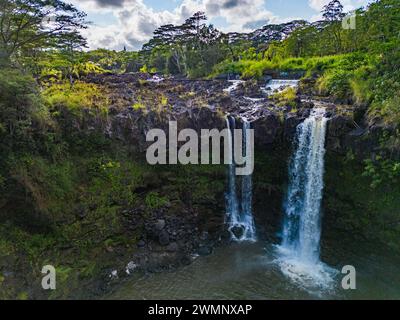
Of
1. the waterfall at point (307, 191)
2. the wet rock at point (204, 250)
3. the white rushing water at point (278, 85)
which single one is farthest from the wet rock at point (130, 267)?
the white rushing water at point (278, 85)

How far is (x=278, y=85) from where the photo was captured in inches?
923

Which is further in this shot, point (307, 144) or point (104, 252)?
point (307, 144)

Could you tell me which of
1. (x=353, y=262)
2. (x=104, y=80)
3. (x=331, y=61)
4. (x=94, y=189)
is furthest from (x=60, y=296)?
(x=331, y=61)

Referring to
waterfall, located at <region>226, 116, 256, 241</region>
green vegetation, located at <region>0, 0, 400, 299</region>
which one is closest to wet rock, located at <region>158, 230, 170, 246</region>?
green vegetation, located at <region>0, 0, 400, 299</region>

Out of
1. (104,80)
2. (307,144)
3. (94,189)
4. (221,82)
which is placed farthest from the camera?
(221,82)

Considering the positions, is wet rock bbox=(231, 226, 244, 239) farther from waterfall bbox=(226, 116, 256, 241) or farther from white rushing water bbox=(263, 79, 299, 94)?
white rushing water bbox=(263, 79, 299, 94)

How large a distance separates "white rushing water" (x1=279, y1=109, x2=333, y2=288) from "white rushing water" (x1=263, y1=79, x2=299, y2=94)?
7.70 m

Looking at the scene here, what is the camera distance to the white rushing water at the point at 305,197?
13.4 metres

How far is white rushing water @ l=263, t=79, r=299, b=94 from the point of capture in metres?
21.9

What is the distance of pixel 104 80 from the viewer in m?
21.1

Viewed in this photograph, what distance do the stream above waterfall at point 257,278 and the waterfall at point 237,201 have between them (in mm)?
1630

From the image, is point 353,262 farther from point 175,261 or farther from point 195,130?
point 195,130

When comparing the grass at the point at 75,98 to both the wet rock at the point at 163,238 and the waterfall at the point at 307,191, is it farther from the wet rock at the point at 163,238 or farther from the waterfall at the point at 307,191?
the waterfall at the point at 307,191
